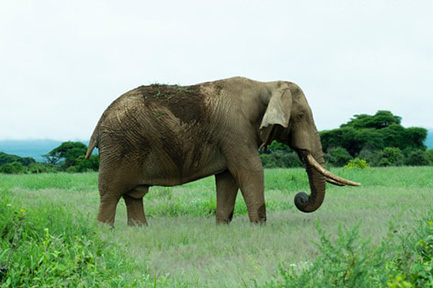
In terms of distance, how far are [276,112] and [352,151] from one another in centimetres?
2726

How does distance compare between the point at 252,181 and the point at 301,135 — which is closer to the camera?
the point at 252,181

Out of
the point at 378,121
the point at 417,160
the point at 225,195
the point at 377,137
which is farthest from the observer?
the point at 378,121

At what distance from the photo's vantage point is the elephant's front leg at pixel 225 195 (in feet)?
25.4

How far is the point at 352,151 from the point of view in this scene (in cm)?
3309

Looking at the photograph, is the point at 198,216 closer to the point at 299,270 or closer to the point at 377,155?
the point at 299,270

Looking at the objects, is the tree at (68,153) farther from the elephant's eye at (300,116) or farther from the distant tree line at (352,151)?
the elephant's eye at (300,116)

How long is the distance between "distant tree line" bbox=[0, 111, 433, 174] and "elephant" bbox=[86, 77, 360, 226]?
12.5 m

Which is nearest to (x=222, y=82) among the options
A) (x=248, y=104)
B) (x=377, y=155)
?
(x=248, y=104)

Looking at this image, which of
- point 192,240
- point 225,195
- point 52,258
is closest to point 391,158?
point 225,195

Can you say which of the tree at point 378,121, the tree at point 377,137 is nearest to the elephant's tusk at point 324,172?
the tree at point 377,137

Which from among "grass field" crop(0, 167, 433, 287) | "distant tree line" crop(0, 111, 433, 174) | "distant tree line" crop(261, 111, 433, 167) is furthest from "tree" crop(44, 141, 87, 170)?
"grass field" crop(0, 167, 433, 287)

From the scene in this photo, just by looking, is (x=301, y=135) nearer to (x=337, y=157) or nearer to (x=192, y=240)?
(x=192, y=240)

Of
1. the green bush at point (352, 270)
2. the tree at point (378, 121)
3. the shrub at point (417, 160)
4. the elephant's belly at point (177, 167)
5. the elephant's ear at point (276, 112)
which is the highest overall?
the tree at point (378, 121)

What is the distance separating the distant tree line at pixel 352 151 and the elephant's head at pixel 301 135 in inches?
479
